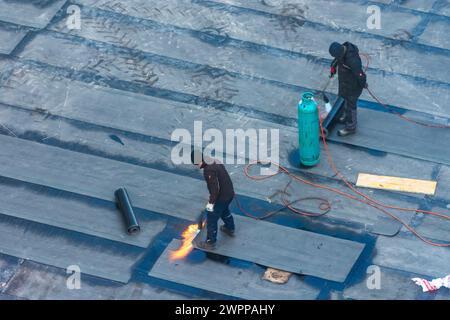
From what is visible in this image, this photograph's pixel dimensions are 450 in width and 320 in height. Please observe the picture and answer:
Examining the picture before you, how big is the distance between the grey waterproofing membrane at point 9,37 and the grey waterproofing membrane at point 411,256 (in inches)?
329

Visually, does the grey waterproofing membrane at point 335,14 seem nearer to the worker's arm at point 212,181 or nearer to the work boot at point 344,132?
the work boot at point 344,132

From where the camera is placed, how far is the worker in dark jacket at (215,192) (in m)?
12.2

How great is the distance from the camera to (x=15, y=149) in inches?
587

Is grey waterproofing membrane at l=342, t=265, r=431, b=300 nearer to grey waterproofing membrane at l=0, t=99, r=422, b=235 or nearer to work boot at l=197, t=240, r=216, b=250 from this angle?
grey waterproofing membrane at l=0, t=99, r=422, b=235

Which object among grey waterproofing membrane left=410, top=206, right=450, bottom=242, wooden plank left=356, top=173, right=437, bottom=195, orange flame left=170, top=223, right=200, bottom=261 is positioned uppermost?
wooden plank left=356, top=173, right=437, bottom=195

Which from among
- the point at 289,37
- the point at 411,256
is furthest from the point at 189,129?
the point at 411,256

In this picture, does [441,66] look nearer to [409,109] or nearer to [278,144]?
[409,109]

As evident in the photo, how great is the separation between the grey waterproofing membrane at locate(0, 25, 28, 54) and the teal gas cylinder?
6432 millimetres

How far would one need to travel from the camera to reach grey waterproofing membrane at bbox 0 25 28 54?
1697cm

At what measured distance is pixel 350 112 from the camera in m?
14.7

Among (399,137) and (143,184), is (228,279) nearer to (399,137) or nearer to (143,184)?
(143,184)

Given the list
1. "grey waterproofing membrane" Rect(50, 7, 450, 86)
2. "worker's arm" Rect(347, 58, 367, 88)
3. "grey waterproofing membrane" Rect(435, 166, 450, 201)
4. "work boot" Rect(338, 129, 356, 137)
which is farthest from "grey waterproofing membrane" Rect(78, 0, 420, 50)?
"grey waterproofing membrane" Rect(435, 166, 450, 201)

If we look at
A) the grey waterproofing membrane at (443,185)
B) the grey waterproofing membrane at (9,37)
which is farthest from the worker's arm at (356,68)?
the grey waterproofing membrane at (9,37)

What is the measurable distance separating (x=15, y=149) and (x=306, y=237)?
5.35m
